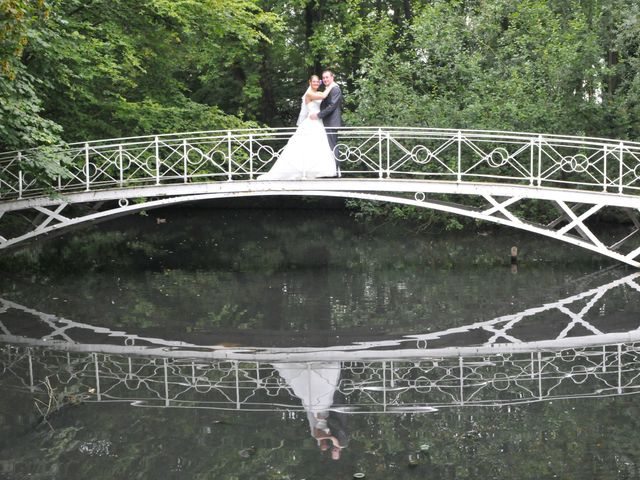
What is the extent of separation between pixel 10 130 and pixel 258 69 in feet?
53.1

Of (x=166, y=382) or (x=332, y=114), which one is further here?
(x=332, y=114)

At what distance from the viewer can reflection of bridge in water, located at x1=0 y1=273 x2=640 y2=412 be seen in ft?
31.0

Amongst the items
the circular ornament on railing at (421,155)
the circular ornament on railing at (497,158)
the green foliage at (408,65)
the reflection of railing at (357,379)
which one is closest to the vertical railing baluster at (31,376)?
the reflection of railing at (357,379)

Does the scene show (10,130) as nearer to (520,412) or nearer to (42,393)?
(42,393)

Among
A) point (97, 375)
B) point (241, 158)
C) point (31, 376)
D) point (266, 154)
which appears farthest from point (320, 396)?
point (266, 154)

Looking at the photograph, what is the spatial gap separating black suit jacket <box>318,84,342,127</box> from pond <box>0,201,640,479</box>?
8.72 ft

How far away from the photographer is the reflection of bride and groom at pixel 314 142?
52.6 feet

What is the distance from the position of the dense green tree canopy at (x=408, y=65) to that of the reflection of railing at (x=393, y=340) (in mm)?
4440

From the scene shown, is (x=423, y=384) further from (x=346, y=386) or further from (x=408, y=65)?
(x=408, y=65)

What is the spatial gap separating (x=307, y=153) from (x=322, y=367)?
20.3ft

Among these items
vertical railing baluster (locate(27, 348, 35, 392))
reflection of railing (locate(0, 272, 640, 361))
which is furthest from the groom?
vertical railing baluster (locate(27, 348, 35, 392))

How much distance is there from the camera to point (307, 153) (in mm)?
16234

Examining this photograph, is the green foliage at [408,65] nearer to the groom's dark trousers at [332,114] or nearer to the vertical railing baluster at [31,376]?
the groom's dark trousers at [332,114]

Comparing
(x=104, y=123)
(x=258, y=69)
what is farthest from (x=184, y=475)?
(x=258, y=69)
